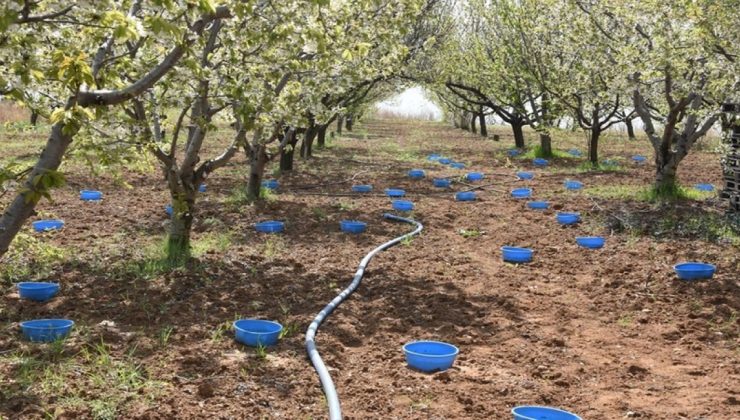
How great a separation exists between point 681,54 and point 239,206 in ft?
20.1

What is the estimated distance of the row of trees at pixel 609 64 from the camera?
8.09 meters

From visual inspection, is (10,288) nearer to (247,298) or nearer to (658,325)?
(247,298)

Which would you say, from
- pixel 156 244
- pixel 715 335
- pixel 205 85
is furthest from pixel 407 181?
pixel 715 335

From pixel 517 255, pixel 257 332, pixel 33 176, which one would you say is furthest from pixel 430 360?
pixel 517 255

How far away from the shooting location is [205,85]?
6.20 metres

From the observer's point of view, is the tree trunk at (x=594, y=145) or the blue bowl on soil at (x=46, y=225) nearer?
the blue bowl on soil at (x=46, y=225)

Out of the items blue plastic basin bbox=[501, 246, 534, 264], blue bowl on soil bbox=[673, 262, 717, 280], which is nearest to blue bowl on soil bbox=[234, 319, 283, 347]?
blue plastic basin bbox=[501, 246, 534, 264]

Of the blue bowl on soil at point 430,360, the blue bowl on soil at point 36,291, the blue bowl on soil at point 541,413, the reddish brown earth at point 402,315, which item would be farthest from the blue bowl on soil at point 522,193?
the blue bowl on soil at point 541,413

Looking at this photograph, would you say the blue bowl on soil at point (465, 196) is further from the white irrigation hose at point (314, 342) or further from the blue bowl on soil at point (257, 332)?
the blue bowl on soil at point (257, 332)

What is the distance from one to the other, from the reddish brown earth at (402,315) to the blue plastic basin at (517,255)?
129 mm

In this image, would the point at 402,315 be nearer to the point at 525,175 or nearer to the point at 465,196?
the point at 465,196

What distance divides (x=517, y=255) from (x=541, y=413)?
3.91 meters

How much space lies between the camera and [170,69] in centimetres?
427

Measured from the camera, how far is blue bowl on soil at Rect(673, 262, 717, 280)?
6473mm
